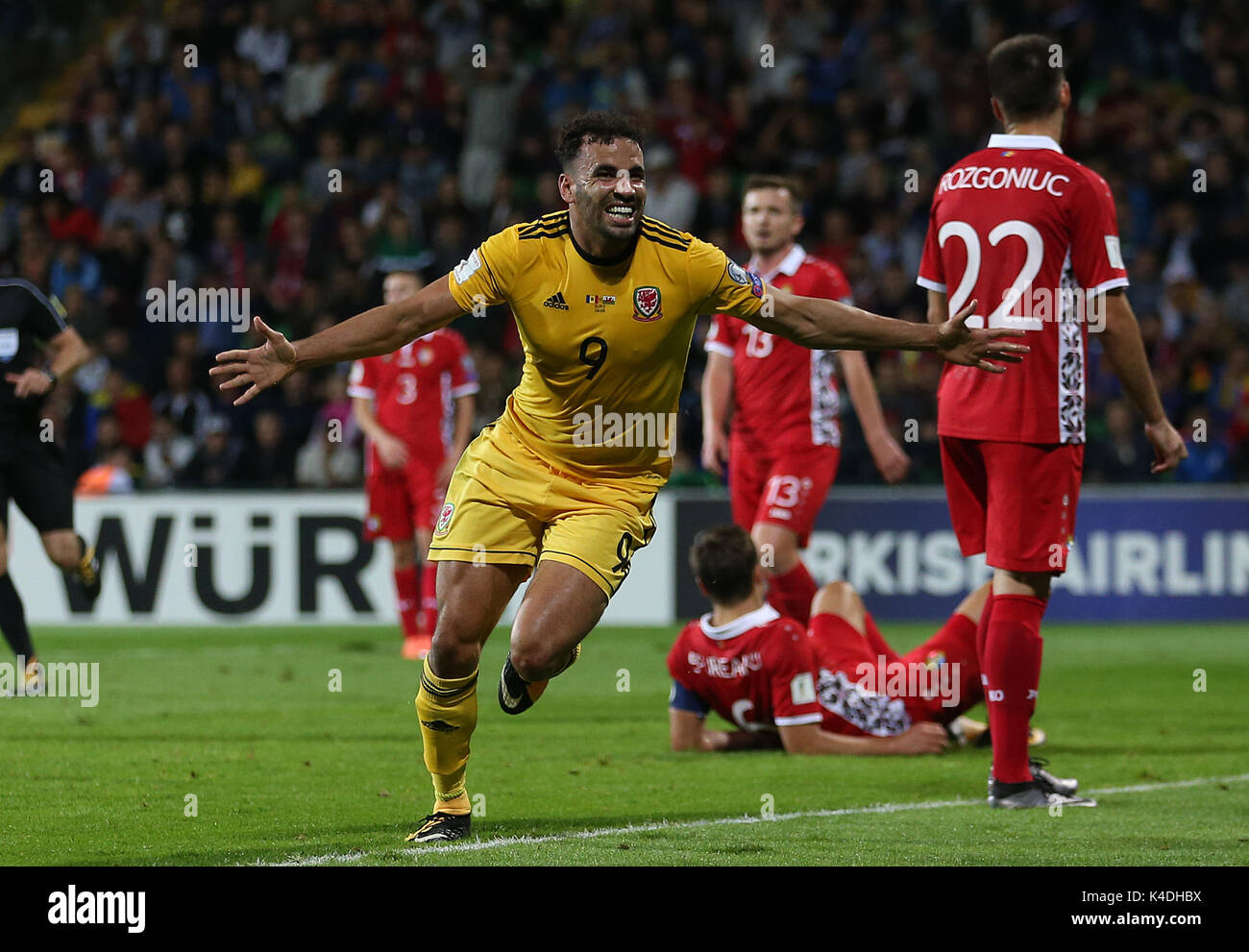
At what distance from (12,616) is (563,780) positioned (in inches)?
152

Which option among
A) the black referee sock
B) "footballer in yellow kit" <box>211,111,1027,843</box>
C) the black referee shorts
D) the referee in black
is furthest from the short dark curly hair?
the black referee sock

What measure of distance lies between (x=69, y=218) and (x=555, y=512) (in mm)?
14232

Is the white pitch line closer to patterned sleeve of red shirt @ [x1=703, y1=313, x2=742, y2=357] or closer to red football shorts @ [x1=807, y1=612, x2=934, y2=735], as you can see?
red football shorts @ [x1=807, y1=612, x2=934, y2=735]

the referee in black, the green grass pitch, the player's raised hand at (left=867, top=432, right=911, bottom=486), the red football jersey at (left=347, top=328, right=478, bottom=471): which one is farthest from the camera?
the red football jersey at (left=347, top=328, right=478, bottom=471)

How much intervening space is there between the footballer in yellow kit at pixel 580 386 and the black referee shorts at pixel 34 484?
4.22 meters

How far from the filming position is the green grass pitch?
5.23 metres

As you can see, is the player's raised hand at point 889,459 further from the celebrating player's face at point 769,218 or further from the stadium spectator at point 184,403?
the stadium spectator at point 184,403

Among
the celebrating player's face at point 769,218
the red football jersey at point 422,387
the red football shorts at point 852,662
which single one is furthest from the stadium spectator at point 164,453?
the red football shorts at point 852,662

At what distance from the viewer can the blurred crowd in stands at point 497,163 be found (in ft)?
52.2

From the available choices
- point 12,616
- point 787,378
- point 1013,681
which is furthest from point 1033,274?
point 12,616

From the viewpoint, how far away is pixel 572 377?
5.56m

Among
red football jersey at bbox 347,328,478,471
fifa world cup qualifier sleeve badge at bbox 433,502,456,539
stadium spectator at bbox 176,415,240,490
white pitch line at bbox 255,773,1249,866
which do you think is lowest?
white pitch line at bbox 255,773,1249,866

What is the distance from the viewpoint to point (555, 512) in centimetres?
558

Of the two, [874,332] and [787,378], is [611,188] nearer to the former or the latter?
[874,332]
